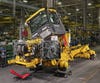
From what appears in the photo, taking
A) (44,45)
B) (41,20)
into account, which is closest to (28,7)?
(41,20)

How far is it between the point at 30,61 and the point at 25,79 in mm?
780

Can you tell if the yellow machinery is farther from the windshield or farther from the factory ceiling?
the factory ceiling

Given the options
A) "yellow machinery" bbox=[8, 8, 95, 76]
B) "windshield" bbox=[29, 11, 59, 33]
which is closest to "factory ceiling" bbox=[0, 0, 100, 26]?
"windshield" bbox=[29, 11, 59, 33]

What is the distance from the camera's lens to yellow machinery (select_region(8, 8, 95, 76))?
→ 400 inches

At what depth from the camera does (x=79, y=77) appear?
10.3 meters

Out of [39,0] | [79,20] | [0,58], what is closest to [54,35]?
[0,58]

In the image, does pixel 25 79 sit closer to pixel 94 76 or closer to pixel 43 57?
pixel 43 57

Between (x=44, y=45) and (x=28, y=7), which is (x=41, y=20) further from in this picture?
(x=28, y=7)

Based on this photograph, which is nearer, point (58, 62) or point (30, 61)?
point (30, 61)

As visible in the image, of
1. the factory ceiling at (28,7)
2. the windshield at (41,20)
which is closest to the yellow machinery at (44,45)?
the windshield at (41,20)

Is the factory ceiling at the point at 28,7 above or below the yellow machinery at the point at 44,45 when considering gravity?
above

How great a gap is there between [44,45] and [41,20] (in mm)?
1654

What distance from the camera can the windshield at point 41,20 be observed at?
11.2m

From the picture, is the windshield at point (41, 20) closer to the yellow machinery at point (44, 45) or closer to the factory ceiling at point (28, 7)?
the yellow machinery at point (44, 45)
